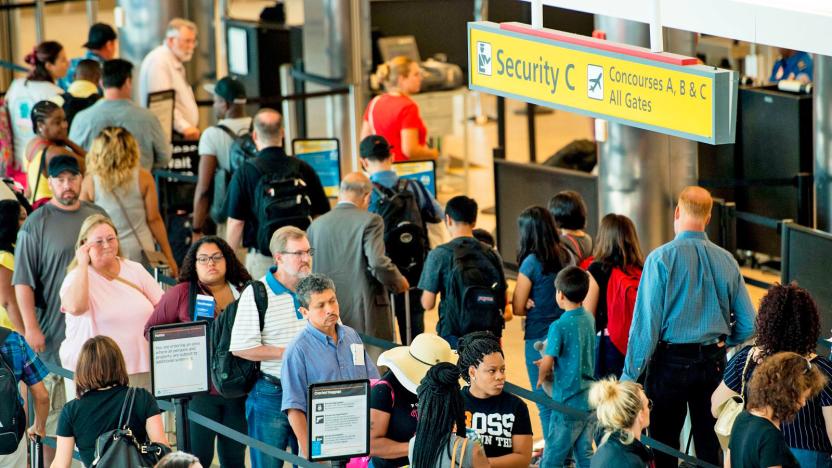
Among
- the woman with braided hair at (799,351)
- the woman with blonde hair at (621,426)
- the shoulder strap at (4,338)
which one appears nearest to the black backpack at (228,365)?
the shoulder strap at (4,338)

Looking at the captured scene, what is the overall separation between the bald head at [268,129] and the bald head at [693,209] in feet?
9.15

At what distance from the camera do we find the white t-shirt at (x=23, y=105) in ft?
35.7

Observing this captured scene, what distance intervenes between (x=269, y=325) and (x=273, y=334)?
5 centimetres

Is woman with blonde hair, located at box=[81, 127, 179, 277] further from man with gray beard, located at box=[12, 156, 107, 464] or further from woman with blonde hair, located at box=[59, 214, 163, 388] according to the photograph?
woman with blonde hair, located at box=[59, 214, 163, 388]

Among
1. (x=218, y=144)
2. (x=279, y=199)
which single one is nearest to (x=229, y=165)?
(x=218, y=144)

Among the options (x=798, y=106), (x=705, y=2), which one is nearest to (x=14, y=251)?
(x=705, y=2)

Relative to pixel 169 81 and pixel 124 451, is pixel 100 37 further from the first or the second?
pixel 124 451

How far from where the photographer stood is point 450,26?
56.4 ft

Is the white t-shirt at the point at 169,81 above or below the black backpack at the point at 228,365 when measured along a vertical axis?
above

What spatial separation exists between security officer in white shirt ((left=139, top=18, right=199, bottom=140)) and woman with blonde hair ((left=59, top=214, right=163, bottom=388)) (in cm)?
471

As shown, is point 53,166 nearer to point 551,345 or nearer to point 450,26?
point 551,345

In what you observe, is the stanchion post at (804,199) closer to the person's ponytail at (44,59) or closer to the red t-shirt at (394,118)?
the red t-shirt at (394,118)

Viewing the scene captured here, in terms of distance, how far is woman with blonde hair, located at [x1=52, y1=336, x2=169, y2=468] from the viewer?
18.7 ft

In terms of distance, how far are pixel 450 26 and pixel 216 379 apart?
36.6 feet
